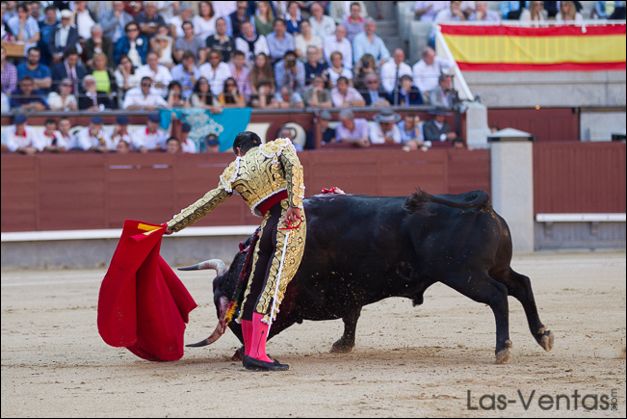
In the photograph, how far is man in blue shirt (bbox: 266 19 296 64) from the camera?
45.9 ft

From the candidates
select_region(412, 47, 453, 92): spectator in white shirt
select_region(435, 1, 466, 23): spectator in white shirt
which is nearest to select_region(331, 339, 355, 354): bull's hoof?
select_region(412, 47, 453, 92): spectator in white shirt

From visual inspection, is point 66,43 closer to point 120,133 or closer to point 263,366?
point 120,133

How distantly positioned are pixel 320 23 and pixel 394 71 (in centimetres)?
111

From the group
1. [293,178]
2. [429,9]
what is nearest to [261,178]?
[293,178]

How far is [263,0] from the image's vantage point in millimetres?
14469

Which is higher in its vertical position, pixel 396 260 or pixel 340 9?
pixel 340 9

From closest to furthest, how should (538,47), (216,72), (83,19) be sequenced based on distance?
(216,72) → (83,19) → (538,47)

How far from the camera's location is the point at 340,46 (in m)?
14.2

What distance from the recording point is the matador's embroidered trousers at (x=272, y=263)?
591 centimetres

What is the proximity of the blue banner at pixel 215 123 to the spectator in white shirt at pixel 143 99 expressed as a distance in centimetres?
18

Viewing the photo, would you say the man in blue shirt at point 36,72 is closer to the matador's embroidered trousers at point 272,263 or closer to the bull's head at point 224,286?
the bull's head at point 224,286

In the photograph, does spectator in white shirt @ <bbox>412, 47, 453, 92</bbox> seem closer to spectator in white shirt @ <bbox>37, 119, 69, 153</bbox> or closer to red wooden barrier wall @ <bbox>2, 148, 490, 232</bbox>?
red wooden barrier wall @ <bbox>2, 148, 490, 232</bbox>

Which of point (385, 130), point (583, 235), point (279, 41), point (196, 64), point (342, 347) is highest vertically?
point (279, 41)

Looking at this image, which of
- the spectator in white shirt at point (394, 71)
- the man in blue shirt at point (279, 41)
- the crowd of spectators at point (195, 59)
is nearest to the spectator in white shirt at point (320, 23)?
the crowd of spectators at point (195, 59)
